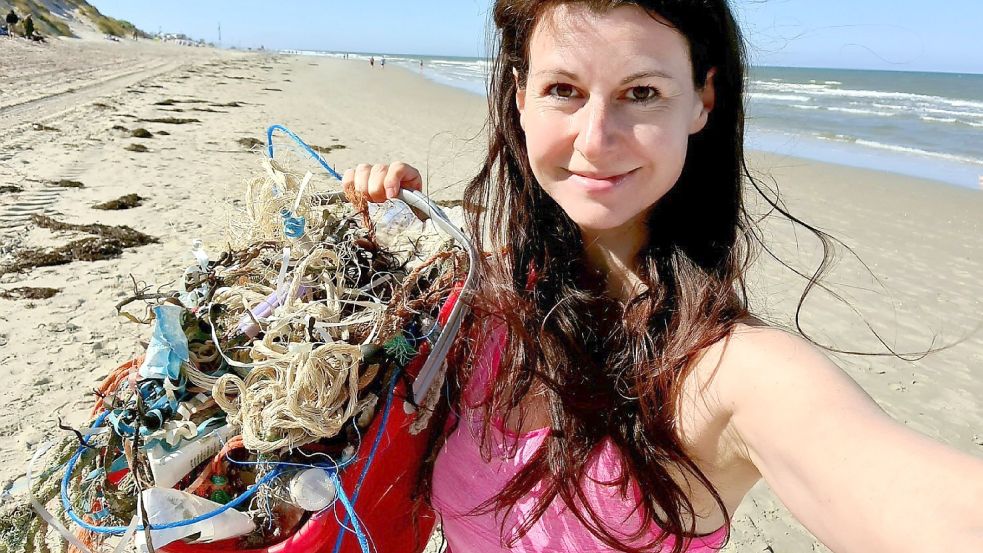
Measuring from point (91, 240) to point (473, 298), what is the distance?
481 centimetres

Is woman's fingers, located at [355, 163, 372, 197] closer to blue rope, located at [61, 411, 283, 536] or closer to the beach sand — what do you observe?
the beach sand

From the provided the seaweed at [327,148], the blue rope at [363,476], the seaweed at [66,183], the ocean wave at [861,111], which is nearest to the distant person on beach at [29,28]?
the seaweed at [327,148]

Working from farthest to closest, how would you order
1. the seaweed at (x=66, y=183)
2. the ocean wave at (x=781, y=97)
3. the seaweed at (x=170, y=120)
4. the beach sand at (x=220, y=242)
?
1. the ocean wave at (x=781, y=97)
2. the seaweed at (x=170, y=120)
3. the seaweed at (x=66, y=183)
4. the beach sand at (x=220, y=242)

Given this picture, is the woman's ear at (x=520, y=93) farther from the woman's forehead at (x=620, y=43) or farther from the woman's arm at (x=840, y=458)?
the woman's arm at (x=840, y=458)

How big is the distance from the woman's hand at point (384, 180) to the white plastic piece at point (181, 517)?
0.83 metres

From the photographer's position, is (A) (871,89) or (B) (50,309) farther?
(A) (871,89)

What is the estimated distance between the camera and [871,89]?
93.7ft

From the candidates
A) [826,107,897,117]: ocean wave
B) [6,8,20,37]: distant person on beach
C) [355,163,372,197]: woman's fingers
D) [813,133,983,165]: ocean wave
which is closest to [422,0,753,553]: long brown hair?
[355,163,372,197]: woman's fingers

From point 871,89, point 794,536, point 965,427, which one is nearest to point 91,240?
point 794,536

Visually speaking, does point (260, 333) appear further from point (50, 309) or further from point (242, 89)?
point (242, 89)

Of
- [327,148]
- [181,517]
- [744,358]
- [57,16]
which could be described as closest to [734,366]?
[744,358]

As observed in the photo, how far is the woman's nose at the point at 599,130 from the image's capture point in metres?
1.08

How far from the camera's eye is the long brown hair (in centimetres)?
114

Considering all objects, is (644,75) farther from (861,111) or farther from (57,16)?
(57,16)
